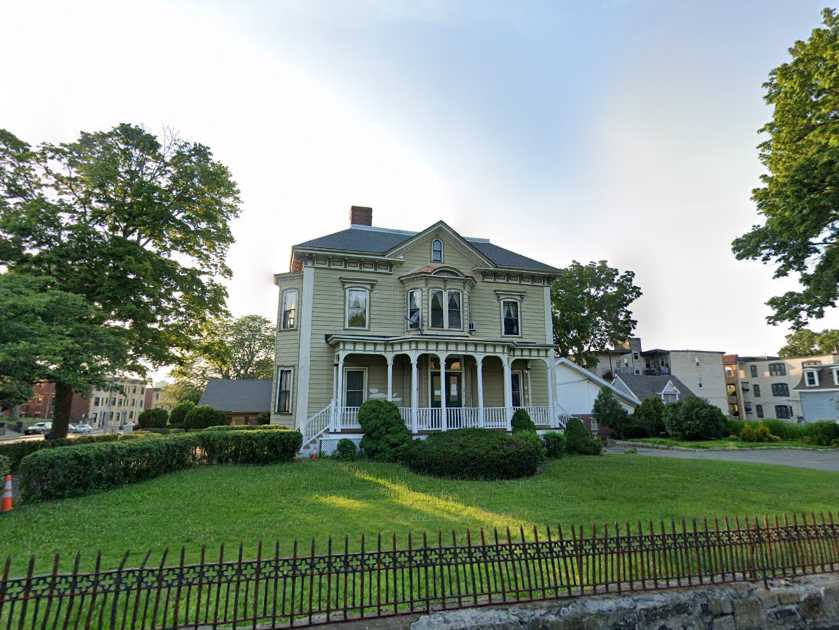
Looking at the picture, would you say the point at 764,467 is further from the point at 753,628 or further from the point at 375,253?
the point at 375,253

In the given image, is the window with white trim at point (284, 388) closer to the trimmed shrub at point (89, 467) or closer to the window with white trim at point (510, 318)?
the trimmed shrub at point (89, 467)

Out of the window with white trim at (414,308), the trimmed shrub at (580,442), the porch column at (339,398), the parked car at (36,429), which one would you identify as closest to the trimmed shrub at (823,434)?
the trimmed shrub at (580,442)

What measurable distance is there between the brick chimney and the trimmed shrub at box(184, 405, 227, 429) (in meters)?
17.9

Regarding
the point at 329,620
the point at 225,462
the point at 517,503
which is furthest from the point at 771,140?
the point at 225,462

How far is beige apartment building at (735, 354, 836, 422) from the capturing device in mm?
52312

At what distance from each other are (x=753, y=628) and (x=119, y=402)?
9308 centimetres

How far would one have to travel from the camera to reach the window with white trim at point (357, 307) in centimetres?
1811

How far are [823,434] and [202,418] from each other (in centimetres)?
3823

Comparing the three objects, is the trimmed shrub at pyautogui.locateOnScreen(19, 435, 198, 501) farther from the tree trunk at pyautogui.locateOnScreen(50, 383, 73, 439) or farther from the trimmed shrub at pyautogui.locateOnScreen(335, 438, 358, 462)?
the tree trunk at pyautogui.locateOnScreen(50, 383, 73, 439)

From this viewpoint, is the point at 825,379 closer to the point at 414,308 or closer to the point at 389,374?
the point at 414,308

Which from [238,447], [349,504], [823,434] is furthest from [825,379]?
[238,447]

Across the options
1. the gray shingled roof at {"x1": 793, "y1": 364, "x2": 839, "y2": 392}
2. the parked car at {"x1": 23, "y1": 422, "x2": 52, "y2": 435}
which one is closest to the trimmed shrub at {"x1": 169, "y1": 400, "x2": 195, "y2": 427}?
the parked car at {"x1": 23, "y1": 422, "x2": 52, "y2": 435}

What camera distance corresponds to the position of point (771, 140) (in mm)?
15898

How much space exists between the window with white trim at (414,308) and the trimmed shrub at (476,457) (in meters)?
5.88
